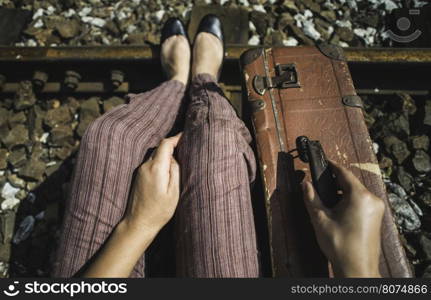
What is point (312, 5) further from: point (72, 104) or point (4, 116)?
point (4, 116)

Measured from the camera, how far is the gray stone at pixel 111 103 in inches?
91.2

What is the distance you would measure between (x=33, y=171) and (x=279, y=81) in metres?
1.92

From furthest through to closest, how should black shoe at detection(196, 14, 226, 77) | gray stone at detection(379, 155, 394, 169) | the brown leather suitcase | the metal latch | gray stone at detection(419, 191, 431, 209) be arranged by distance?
black shoe at detection(196, 14, 226, 77) → gray stone at detection(379, 155, 394, 169) → gray stone at detection(419, 191, 431, 209) → the metal latch → the brown leather suitcase

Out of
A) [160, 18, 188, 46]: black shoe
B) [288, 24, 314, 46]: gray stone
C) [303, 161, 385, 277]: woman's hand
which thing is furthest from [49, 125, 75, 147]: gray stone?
[288, 24, 314, 46]: gray stone

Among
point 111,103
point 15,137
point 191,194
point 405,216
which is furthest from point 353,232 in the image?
point 15,137

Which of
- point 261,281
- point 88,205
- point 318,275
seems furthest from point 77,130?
point 318,275

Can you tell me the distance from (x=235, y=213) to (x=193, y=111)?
65 cm

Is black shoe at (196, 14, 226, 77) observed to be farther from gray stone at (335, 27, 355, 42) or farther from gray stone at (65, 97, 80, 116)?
gray stone at (65, 97, 80, 116)

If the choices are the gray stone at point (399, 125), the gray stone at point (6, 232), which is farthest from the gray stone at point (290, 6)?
the gray stone at point (6, 232)

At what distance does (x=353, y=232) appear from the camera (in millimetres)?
1093

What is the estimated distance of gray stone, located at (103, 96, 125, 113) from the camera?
7.60 ft

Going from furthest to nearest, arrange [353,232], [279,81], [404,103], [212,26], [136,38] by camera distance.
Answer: [136,38]
[212,26]
[404,103]
[279,81]
[353,232]

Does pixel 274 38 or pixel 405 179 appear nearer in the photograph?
pixel 405 179

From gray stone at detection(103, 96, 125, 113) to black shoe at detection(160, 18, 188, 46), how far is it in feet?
1.97
